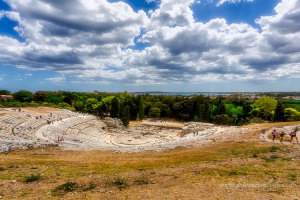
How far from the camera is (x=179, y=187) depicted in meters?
7.18

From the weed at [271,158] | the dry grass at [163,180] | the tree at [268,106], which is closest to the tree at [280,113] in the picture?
the tree at [268,106]

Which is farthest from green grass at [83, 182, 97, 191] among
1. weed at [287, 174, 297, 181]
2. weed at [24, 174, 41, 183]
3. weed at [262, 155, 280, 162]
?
weed at [262, 155, 280, 162]

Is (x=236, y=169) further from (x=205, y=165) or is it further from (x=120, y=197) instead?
(x=120, y=197)

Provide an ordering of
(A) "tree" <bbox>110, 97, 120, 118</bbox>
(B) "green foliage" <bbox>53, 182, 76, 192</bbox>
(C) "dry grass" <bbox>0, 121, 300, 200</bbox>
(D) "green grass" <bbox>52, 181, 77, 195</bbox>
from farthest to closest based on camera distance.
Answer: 1. (A) "tree" <bbox>110, 97, 120, 118</bbox>
2. (B) "green foliage" <bbox>53, 182, 76, 192</bbox>
3. (D) "green grass" <bbox>52, 181, 77, 195</bbox>
4. (C) "dry grass" <bbox>0, 121, 300, 200</bbox>

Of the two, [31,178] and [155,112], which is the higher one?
[31,178]

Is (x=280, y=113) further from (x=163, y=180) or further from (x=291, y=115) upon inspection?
(x=163, y=180)

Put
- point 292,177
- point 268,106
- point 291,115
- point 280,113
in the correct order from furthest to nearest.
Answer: point 268,106 < point 280,113 < point 291,115 < point 292,177

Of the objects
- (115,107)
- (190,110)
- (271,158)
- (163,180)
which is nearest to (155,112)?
(190,110)

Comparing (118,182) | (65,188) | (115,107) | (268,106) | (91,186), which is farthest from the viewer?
(115,107)

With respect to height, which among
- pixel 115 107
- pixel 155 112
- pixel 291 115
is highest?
pixel 115 107

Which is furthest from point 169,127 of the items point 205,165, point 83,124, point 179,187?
point 179,187

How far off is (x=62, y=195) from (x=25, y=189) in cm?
208

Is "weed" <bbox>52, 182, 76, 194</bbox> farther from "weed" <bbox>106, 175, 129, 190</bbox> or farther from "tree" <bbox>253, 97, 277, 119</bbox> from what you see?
"tree" <bbox>253, 97, 277, 119</bbox>

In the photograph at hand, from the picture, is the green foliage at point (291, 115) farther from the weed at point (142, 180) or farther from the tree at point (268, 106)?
the weed at point (142, 180)
